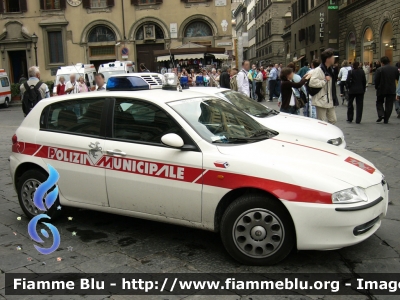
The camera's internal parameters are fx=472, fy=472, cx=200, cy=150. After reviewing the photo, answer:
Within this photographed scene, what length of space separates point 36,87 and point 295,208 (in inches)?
309

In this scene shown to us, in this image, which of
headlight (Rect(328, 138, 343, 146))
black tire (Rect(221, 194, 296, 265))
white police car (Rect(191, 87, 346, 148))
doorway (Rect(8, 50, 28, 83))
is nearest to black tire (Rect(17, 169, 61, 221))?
black tire (Rect(221, 194, 296, 265))

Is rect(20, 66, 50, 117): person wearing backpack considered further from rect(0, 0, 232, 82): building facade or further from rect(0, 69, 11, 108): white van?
rect(0, 0, 232, 82): building facade

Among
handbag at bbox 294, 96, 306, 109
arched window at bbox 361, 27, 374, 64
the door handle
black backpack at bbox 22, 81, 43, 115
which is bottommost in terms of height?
the door handle

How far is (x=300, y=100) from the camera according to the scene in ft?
32.2

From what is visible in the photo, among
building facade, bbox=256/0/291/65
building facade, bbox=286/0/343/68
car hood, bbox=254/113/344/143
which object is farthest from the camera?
building facade, bbox=256/0/291/65

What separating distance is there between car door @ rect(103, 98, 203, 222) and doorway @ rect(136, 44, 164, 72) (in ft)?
102

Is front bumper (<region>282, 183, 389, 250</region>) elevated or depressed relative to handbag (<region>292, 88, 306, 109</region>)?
depressed

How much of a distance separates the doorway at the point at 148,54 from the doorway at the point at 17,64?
903 centimetres

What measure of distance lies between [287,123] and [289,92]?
1957 mm

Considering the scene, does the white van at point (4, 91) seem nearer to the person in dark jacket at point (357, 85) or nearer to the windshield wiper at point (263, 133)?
the person in dark jacket at point (357, 85)

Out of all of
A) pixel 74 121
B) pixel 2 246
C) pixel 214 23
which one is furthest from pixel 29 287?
pixel 214 23

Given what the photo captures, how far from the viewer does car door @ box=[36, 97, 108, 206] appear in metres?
4.88

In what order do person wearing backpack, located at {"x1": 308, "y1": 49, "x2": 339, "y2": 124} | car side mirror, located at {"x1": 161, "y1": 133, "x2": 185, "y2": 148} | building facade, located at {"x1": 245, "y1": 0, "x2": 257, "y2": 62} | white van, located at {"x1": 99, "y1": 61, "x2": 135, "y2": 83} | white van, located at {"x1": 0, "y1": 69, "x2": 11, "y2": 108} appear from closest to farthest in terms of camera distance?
1. car side mirror, located at {"x1": 161, "y1": 133, "x2": 185, "y2": 148}
2. person wearing backpack, located at {"x1": 308, "y1": 49, "x2": 339, "y2": 124}
3. white van, located at {"x1": 99, "y1": 61, "x2": 135, "y2": 83}
4. white van, located at {"x1": 0, "y1": 69, "x2": 11, "y2": 108}
5. building facade, located at {"x1": 245, "y1": 0, "x2": 257, "y2": 62}

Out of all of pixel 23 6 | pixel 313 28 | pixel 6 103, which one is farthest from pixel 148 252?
pixel 313 28
